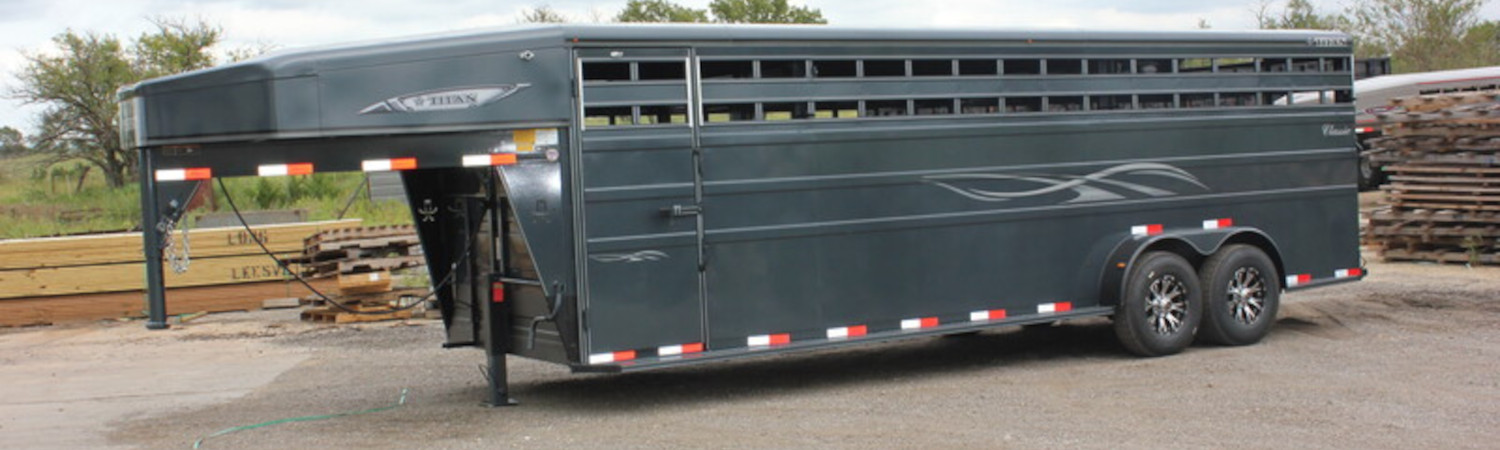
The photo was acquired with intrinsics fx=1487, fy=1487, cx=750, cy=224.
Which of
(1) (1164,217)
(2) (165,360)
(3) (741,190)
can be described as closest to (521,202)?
(3) (741,190)

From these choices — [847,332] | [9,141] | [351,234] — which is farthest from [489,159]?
[9,141]

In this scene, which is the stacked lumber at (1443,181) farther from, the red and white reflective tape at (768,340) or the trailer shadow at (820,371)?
the red and white reflective tape at (768,340)

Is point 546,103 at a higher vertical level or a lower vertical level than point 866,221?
higher

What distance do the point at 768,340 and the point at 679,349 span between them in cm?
66

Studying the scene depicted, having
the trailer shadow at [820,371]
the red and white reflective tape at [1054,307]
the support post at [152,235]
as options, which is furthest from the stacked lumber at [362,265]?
the red and white reflective tape at [1054,307]

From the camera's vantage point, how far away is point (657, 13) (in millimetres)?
42531

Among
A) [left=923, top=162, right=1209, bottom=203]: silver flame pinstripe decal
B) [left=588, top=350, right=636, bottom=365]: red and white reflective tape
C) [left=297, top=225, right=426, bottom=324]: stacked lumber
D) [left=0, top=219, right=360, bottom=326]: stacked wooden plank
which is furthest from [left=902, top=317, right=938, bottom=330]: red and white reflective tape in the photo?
[left=0, top=219, right=360, bottom=326]: stacked wooden plank

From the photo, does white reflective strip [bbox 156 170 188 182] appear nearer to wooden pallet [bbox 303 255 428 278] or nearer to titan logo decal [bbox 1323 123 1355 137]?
wooden pallet [bbox 303 255 428 278]

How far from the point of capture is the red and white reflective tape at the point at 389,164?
9.00 meters

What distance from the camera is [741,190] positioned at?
32.5ft

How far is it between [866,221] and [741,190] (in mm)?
1022

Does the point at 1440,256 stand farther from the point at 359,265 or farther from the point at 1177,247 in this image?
the point at 359,265

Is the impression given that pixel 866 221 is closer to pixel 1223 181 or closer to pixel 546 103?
pixel 546 103

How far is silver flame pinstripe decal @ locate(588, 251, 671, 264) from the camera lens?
31.1ft
